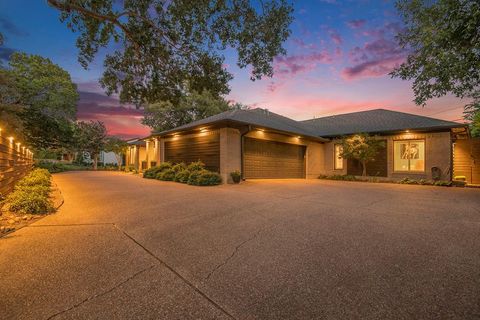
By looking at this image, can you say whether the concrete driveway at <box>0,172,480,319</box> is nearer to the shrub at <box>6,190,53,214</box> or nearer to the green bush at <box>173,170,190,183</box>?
the shrub at <box>6,190,53,214</box>

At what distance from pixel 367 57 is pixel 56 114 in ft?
77.8

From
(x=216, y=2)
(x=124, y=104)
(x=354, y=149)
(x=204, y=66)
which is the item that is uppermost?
(x=216, y=2)

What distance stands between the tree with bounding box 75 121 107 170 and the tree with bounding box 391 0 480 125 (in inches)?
1319

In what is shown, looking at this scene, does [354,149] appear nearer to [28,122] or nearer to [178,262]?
[178,262]

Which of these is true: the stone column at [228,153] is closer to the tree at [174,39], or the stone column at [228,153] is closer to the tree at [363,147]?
the tree at [174,39]

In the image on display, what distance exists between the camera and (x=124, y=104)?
761 centimetres

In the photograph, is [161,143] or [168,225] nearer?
[168,225]

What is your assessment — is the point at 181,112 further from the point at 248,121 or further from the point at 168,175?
the point at 248,121

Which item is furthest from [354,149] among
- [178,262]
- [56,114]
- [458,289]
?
[56,114]

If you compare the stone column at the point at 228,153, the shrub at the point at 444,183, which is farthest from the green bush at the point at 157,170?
the shrub at the point at 444,183

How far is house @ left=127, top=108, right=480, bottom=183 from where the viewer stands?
39.1 ft

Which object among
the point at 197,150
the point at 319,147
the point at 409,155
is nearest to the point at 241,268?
the point at 197,150

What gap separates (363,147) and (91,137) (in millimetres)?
32783

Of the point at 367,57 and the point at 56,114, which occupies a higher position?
the point at 367,57
